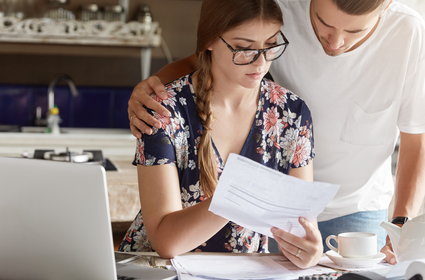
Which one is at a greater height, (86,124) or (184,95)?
(184,95)

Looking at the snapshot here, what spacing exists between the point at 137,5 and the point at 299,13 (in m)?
3.10

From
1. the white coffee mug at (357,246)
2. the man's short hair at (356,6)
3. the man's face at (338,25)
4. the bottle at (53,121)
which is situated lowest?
the bottle at (53,121)

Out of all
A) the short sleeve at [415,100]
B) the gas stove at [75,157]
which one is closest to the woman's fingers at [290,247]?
the short sleeve at [415,100]

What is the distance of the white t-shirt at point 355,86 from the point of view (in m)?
2.20

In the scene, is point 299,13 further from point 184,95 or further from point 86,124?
point 86,124

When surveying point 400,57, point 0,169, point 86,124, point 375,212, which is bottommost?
point 86,124

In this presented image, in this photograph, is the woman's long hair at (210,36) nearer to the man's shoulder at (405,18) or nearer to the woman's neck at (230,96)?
the woman's neck at (230,96)

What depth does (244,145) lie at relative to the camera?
204 centimetres

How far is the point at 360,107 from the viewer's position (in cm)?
224

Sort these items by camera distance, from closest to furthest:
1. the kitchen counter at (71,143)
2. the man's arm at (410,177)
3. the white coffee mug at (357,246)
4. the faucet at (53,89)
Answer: the white coffee mug at (357,246) < the man's arm at (410,177) < the kitchen counter at (71,143) < the faucet at (53,89)

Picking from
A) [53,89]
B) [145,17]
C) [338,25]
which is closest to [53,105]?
[53,89]

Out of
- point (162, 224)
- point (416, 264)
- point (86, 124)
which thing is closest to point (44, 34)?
point (86, 124)

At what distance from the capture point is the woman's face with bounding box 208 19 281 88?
1914mm

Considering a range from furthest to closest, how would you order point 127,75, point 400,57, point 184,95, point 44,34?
1. point 127,75
2. point 44,34
3. point 400,57
4. point 184,95
